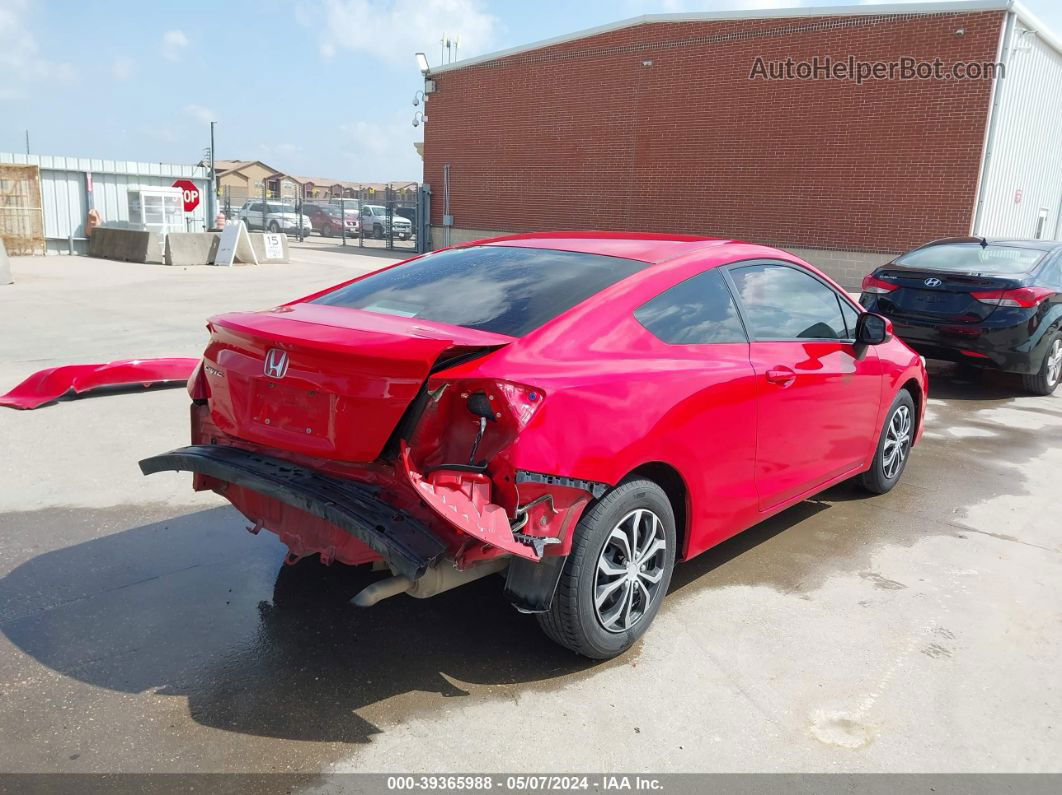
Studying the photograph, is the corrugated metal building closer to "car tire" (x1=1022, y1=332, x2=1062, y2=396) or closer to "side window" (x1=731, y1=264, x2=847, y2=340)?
"car tire" (x1=1022, y1=332, x2=1062, y2=396)

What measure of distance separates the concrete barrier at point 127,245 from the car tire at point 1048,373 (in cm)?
1917

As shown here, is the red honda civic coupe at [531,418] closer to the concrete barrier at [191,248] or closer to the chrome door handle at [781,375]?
the chrome door handle at [781,375]

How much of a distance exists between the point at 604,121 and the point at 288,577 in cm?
2220

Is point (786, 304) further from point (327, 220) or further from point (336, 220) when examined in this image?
point (327, 220)

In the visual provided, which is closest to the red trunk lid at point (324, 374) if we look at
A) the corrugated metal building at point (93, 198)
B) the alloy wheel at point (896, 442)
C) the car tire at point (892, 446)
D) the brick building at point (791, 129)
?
the car tire at point (892, 446)

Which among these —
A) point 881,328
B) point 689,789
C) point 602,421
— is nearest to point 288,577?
point 602,421

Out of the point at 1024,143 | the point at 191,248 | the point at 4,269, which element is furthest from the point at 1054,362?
the point at 191,248

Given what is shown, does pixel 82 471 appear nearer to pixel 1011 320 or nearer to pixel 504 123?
pixel 1011 320

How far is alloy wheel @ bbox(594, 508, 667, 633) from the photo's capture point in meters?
3.23

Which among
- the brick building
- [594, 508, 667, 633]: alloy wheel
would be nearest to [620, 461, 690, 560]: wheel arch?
[594, 508, 667, 633]: alloy wheel

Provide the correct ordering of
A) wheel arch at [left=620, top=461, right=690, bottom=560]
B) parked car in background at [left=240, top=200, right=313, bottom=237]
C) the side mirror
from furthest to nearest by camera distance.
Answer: parked car in background at [left=240, top=200, right=313, bottom=237] → the side mirror → wheel arch at [left=620, top=461, right=690, bottom=560]

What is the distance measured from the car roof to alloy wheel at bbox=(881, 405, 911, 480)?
6.56ft

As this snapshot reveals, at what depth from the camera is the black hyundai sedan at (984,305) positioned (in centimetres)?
827

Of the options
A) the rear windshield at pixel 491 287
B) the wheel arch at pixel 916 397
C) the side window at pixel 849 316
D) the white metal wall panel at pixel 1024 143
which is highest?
the white metal wall panel at pixel 1024 143
